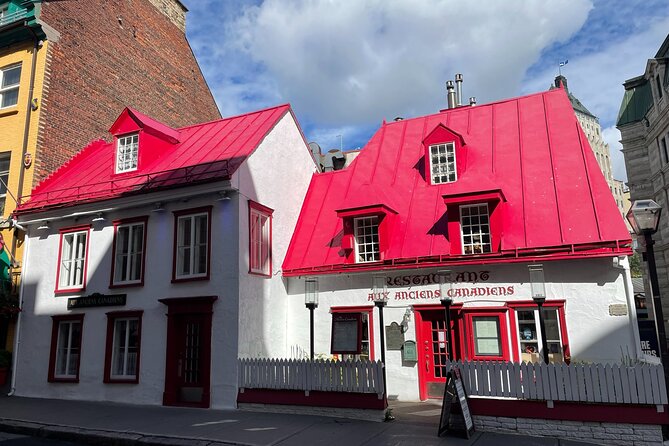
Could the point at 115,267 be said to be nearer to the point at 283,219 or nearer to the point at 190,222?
the point at 190,222

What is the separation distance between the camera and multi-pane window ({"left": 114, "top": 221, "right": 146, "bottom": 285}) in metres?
13.9

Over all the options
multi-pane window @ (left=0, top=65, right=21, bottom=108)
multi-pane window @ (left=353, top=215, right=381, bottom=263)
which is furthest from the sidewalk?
multi-pane window @ (left=0, top=65, right=21, bottom=108)

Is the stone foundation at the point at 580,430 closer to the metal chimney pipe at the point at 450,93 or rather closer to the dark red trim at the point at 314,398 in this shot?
the dark red trim at the point at 314,398

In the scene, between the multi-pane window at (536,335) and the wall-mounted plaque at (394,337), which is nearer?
the multi-pane window at (536,335)

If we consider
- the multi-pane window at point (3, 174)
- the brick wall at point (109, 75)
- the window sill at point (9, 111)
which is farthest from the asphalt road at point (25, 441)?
the window sill at point (9, 111)

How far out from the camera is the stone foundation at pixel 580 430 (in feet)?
26.2

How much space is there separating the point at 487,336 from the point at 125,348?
9801mm

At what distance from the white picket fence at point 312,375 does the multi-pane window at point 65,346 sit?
19.0 feet

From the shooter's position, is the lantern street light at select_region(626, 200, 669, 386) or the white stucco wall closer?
the lantern street light at select_region(626, 200, 669, 386)

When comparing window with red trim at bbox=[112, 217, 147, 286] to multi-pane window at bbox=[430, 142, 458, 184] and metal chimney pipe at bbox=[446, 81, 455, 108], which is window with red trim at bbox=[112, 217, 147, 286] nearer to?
multi-pane window at bbox=[430, 142, 458, 184]

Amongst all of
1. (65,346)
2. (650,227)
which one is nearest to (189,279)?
(65,346)

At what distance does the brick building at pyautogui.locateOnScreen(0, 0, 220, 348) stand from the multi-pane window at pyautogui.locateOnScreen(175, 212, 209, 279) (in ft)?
20.2

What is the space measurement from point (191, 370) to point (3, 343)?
698 centimetres

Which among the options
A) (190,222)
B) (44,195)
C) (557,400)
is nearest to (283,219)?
(190,222)
